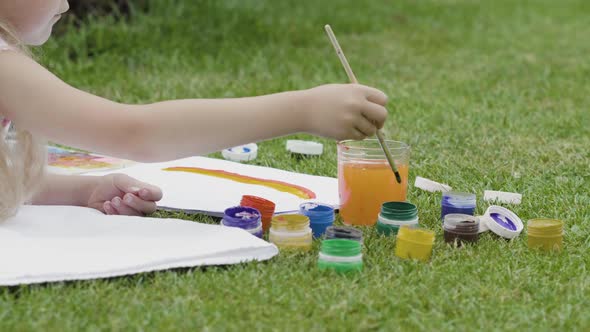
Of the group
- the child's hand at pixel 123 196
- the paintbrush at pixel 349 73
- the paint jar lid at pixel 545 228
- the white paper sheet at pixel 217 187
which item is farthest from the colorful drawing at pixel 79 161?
the paint jar lid at pixel 545 228

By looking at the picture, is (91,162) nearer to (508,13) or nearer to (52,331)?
(52,331)

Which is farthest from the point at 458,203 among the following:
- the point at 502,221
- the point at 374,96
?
the point at 374,96

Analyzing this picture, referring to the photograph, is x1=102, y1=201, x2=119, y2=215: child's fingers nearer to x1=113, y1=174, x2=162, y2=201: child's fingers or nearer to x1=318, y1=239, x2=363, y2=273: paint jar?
x1=113, y1=174, x2=162, y2=201: child's fingers

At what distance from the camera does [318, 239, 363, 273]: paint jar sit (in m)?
1.71

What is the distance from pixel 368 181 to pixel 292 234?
0.30m

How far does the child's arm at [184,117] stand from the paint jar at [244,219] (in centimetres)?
23

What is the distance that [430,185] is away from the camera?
2318mm

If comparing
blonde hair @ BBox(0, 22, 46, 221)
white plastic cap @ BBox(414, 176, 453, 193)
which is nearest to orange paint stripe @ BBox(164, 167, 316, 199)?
white plastic cap @ BBox(414, 176, 453, 193)

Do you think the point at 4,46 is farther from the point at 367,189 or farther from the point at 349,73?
the point at 367,189

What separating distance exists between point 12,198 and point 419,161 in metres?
1.20

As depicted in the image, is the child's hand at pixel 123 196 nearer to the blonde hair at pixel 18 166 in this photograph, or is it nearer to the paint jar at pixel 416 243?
the blonde hair at pixel 18 166

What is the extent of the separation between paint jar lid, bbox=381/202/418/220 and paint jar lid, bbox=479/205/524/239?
152 millimetres

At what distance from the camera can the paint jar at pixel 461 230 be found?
1884mm

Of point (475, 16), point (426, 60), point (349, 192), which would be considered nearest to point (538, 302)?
point (349, 192)
